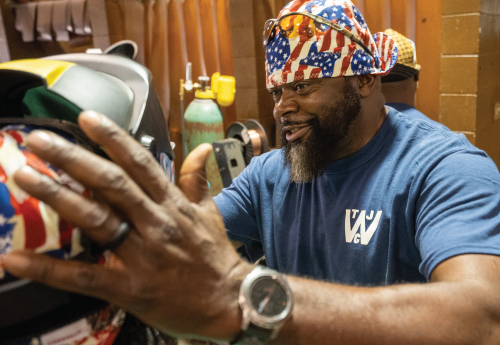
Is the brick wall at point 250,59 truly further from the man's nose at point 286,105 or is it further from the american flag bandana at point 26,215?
the american flag bandana at point 26,215

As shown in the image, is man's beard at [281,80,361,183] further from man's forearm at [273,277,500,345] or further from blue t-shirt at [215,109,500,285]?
man's forearm at [273,277,500,345]

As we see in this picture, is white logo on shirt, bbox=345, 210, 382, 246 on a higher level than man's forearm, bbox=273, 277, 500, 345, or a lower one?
lower

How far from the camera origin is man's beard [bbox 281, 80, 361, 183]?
1.25 m

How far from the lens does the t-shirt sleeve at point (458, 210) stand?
0.76m

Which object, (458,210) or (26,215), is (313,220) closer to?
(458,210)

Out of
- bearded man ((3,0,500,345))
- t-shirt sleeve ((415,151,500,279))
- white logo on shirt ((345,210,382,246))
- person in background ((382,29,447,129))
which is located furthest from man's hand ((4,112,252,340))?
person in background ((382,29,447,129))

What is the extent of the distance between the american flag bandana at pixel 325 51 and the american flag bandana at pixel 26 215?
3.11 feet

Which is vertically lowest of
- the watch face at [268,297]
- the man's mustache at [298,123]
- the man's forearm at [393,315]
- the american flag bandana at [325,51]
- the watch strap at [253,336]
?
the man's forearm at [393,315]

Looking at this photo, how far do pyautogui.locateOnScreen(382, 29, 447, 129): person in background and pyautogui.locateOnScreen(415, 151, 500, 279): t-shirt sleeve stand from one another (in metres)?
1.18

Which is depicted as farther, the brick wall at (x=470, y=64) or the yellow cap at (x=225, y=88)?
the yellow cap at (x=225, y=88)

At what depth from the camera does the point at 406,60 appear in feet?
7.30

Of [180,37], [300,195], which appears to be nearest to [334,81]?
[300,195]

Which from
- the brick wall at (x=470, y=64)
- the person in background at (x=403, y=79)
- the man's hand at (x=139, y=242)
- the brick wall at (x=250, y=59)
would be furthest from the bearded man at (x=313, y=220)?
the brick wall at (x=250, y=59)

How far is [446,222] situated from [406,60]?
5.42 feet
